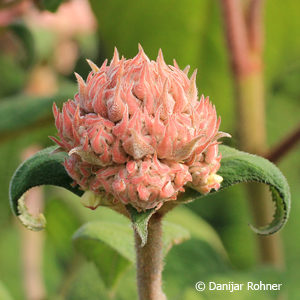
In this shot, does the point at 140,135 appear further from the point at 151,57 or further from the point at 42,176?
the point at 151,57

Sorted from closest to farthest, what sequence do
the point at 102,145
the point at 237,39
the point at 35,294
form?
the point at 102,145 → the point at 237,39 → the point at 35,294

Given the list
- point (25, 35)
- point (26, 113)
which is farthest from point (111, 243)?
point (25, 35)

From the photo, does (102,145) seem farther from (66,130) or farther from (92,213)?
(92,213)

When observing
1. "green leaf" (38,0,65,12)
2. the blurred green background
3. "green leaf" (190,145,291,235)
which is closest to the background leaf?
"green leaf" (190,145,291,235)

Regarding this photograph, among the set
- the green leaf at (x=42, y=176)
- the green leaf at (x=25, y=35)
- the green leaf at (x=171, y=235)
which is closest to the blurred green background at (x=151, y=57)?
the green leaf at (x=25, y=35)

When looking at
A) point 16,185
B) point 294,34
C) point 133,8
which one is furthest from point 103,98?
point 294,34

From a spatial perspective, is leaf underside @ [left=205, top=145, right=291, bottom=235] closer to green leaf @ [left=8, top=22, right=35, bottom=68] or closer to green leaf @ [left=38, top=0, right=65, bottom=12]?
green leaf @ [left=38, top=0, right=65, bottom=12]

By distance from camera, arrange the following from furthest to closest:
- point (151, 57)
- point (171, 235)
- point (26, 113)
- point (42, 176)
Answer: point (151, 57)
point (26, 113)
point (171, 235)
point (42, 176)
